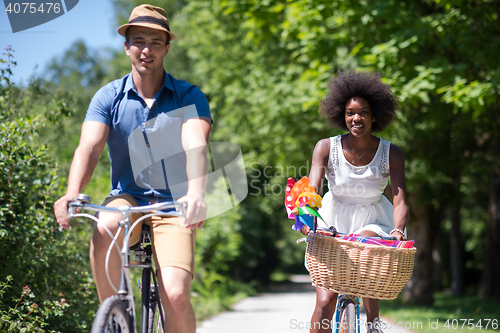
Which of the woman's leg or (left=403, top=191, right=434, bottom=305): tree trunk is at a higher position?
the woman's leg

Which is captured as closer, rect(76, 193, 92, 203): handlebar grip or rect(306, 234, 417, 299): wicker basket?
rect(76, 193, 92, 203): handlebar grip

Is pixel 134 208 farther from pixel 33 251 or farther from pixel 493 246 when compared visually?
pixel 493 246

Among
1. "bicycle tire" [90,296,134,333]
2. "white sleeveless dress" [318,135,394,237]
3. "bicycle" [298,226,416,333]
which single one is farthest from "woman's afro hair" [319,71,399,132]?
"bicycle tire" [90,296,134,333]

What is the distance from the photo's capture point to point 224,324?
350 inches

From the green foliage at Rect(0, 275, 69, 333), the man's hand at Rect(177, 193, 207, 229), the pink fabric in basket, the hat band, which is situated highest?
the hat band

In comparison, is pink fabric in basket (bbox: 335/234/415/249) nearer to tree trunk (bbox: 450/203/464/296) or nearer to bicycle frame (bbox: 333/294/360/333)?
bicycle frame (bbox: 333/294/360/333)

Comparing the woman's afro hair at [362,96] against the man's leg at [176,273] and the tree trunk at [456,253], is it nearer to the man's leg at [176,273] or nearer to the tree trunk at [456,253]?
the man's leg at [176,273]

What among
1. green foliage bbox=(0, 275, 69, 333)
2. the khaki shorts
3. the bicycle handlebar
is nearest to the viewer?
the bicycle handlebar

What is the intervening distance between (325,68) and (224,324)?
498 centimetres

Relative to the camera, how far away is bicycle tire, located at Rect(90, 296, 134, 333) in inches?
89.0

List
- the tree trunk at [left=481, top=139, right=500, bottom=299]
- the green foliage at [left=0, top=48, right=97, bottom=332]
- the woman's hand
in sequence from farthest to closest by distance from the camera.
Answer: the tree trunk at [left=481, top=139, right=500, bottom=299] < the green foliage at [left=0, top=48, right=97, bottom=332] < the woman's hand

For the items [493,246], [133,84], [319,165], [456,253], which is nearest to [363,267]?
[319,165]

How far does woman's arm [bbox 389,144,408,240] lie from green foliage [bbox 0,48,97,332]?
270cm

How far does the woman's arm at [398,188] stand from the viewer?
3420mm
